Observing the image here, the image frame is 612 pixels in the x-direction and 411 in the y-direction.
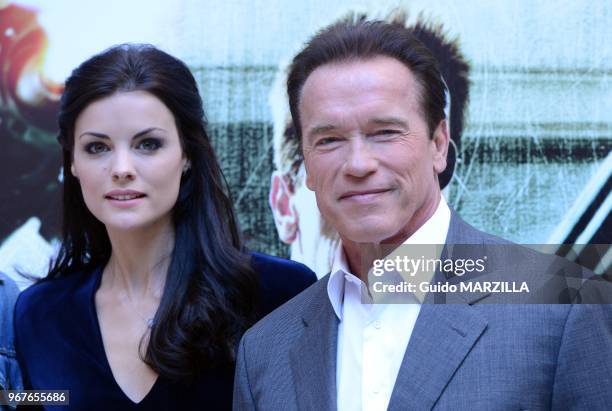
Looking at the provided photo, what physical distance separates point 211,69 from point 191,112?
0.38 m

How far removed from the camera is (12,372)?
8.01 ft

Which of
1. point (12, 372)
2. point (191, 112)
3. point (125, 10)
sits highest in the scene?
point (125, 10)

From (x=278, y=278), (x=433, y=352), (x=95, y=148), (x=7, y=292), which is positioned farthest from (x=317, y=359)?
(x=7, y=292)

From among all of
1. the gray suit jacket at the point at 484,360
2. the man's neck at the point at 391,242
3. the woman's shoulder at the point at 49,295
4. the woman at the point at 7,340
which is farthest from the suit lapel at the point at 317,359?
the woman at the point at 7,340

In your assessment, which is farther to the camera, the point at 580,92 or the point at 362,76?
the point at 580,92

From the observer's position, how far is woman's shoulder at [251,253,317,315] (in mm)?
2398

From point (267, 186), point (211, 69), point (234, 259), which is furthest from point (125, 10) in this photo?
point (234, 259)

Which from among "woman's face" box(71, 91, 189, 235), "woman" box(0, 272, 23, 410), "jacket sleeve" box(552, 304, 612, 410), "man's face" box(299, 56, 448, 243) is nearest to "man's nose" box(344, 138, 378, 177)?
"man's face" box(299, 56, 448, 243)

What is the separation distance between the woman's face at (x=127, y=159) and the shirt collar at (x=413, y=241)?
635 millimetres

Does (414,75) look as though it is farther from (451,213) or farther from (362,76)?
(451,213)

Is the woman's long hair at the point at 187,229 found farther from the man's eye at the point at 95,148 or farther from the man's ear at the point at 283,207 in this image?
the man's ear at the point at 283,207

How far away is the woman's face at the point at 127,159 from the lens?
225 centimetres

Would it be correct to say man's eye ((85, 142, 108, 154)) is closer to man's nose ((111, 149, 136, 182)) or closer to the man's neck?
man's nose ((111, 149, 136, 182))

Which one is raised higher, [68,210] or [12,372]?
[68,210]
